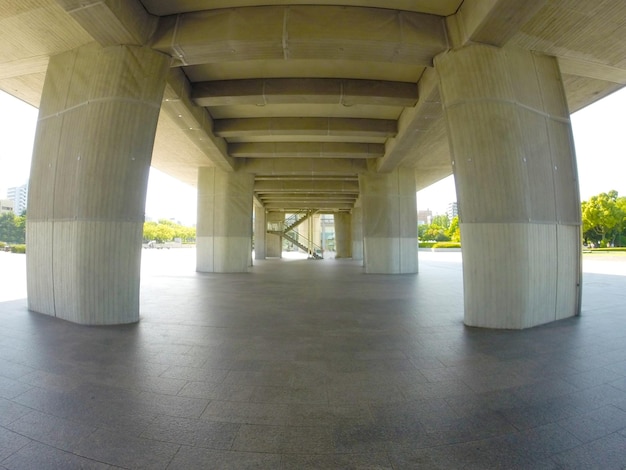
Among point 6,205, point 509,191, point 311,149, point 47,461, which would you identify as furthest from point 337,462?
point 6,205

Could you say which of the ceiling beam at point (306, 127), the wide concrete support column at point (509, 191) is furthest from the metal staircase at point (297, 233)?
the wide concrete support column at point (509, 191)

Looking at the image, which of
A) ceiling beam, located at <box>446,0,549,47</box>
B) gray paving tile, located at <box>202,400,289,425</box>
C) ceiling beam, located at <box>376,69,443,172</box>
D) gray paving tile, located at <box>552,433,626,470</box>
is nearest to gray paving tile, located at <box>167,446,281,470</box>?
gray paving tile, located at <box>202,400,289,425</box>

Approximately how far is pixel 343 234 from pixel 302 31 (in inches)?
1390

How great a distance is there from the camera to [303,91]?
371 inches

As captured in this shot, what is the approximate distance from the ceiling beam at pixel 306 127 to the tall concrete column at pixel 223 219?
5.90 meters

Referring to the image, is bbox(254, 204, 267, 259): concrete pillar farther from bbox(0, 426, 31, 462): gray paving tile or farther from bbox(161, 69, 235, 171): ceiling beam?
bbox(0, 426, 31, 462): gray paving tile

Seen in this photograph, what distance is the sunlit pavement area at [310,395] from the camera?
7.76 ft

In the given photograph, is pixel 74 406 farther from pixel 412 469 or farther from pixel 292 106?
pixel 292 106

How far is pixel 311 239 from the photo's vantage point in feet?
142

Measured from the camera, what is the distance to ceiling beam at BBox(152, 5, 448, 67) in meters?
6.58

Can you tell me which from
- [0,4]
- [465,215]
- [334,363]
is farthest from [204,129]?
[334,363]

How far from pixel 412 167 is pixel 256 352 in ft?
53.7

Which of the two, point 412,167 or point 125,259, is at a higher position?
point 412,167

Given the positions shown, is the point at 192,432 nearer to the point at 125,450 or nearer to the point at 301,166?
the point at 125,450
